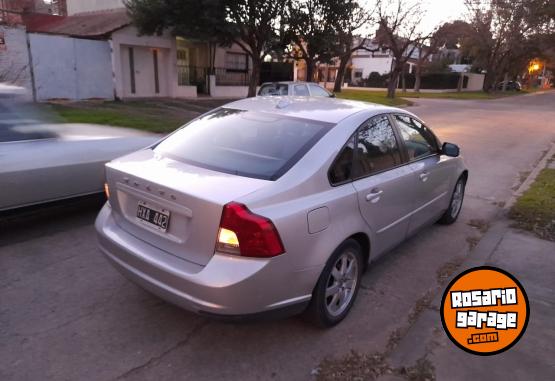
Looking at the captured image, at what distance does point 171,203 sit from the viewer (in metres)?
2.71

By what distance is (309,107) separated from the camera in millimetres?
3719

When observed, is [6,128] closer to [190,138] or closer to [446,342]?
[190,138]

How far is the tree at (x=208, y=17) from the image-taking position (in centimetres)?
1811

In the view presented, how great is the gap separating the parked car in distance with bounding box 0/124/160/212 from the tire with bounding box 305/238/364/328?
3072 millimetres

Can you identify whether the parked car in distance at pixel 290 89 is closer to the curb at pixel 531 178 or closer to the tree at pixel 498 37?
the curb at pixel 531 178

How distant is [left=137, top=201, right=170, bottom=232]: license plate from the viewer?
2783mm

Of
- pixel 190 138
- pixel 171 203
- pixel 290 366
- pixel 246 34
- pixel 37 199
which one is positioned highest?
pixel 246 34

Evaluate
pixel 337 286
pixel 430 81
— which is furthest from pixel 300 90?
pixel 430 81

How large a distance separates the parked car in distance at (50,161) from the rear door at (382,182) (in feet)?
10.0

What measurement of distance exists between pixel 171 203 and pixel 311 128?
1.20 metres

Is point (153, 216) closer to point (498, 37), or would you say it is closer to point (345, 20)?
point (345, 20)

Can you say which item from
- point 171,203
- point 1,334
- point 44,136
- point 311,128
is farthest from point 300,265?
point 44,136

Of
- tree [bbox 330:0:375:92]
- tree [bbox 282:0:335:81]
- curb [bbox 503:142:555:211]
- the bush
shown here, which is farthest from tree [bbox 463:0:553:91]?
curb [bbox 503:142:555:211]

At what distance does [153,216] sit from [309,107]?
1.63 meters
